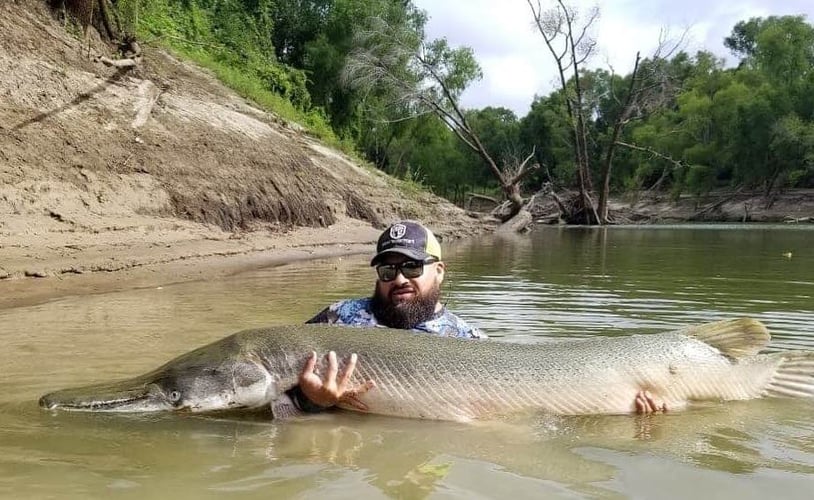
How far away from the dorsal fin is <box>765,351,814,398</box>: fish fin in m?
0.31

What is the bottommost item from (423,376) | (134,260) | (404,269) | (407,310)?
(423,376)

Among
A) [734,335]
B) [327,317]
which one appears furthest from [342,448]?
[734,335]

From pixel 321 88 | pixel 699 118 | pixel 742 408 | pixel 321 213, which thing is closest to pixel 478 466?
pixel 742 408

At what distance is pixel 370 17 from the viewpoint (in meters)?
35.6

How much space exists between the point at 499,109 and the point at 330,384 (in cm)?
9111

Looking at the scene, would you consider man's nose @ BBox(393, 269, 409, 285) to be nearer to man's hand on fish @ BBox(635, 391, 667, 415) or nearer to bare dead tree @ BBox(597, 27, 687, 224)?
man's hand on fish @ BBox(635, 391, 667, 415)

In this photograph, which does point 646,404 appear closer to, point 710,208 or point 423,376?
point 423,376

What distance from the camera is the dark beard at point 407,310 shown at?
4.70 metres

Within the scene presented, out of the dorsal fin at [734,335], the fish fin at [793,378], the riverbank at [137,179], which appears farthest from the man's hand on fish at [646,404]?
the riverbank at [137,179]

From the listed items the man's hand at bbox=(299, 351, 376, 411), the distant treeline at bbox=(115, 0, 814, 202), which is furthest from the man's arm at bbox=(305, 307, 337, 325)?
the distant treeline at bbox=(115, 0, 814, 202)

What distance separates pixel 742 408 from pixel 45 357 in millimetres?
4796

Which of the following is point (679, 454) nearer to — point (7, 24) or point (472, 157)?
point (7, 24)

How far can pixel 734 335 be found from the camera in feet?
15.1

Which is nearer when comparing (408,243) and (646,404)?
(646,404)
